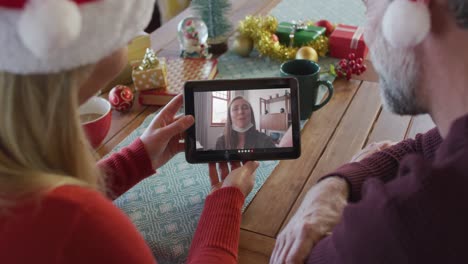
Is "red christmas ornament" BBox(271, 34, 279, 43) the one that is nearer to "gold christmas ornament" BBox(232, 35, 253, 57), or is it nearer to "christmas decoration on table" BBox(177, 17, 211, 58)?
"gold christmas ornament" BBox(232, 35, 253, 57)

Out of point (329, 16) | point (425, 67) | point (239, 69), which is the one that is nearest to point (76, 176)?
point (425, 67)

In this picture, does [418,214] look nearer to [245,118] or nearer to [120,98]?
[245,118]

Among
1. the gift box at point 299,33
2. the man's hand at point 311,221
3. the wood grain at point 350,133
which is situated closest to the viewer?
the man's hand at point 311,221

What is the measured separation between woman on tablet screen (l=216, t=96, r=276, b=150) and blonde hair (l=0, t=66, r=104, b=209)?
33cm

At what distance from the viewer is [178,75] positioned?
1.15 m

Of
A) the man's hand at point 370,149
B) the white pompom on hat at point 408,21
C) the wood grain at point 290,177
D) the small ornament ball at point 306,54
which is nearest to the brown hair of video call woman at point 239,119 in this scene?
the wood grain at point 290,177

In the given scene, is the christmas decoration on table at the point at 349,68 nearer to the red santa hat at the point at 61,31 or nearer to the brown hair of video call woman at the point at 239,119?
the brown hair of video call woman at the point at 239,119

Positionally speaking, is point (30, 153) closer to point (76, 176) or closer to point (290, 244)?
point (76, 176)

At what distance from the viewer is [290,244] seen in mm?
659

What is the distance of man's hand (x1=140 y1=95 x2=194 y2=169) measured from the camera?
0.81 metres

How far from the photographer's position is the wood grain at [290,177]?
758 mm

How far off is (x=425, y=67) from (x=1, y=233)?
0.52m

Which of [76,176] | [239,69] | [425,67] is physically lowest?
[239,69]

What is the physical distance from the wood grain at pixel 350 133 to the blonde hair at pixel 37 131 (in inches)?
16.0
